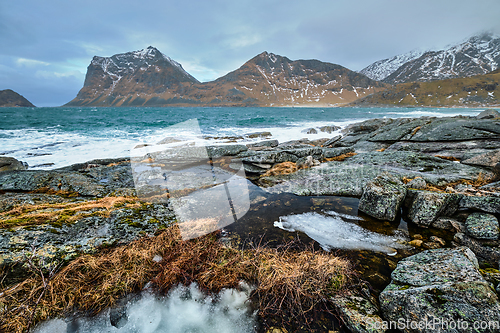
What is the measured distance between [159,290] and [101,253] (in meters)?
1.46

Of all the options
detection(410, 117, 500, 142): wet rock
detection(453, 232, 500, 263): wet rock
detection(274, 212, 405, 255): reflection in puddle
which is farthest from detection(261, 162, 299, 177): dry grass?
detection(410, 117, 500, 142): wet rock

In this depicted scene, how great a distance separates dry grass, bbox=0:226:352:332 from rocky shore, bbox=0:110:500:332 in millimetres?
358

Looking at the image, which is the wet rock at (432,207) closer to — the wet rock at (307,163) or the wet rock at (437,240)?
the wet rock at (437,240)

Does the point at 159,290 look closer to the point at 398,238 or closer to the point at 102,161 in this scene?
the point at 398,238

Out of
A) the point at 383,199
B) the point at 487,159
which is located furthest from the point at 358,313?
the point at 487,159

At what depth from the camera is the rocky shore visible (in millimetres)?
2820

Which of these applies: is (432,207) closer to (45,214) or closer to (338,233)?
(338,233)

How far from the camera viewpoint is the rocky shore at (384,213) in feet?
9.25

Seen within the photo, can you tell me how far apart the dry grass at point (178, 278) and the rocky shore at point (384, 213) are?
358 mm

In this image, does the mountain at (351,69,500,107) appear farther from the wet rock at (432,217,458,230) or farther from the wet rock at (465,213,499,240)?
the wet rock at (465,213,499,240)

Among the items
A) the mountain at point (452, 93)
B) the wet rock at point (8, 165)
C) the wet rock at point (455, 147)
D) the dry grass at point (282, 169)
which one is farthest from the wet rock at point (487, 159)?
A: the mountain at point (452, 93)

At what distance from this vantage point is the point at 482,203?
4.61m

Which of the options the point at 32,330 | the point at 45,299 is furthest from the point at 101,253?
the point at 32,330

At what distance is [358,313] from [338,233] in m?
2.39
